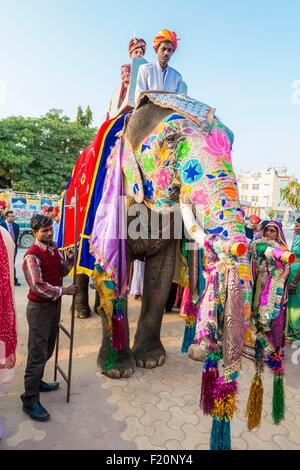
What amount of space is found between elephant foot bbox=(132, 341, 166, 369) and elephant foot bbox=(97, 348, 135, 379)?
0.51ft

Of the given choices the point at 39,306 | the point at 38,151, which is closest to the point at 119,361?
the point at 39,306

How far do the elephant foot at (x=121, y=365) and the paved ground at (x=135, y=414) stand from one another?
2.8 inches

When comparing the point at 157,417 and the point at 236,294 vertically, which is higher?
the point at 236,294

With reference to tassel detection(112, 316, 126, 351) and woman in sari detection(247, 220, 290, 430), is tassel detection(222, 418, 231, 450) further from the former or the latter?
tassel detection(112, 316, 126, 351)

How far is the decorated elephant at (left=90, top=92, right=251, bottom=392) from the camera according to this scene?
1.82m

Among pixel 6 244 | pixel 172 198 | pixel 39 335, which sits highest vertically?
pixel 172 198

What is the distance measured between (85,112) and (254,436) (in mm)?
29145

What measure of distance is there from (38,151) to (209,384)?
21773mm

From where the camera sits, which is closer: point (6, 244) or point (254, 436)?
point (6, 244)

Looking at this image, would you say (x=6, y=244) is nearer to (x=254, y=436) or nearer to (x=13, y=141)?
(x=254, y=436)

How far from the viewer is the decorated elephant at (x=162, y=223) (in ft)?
5.96
